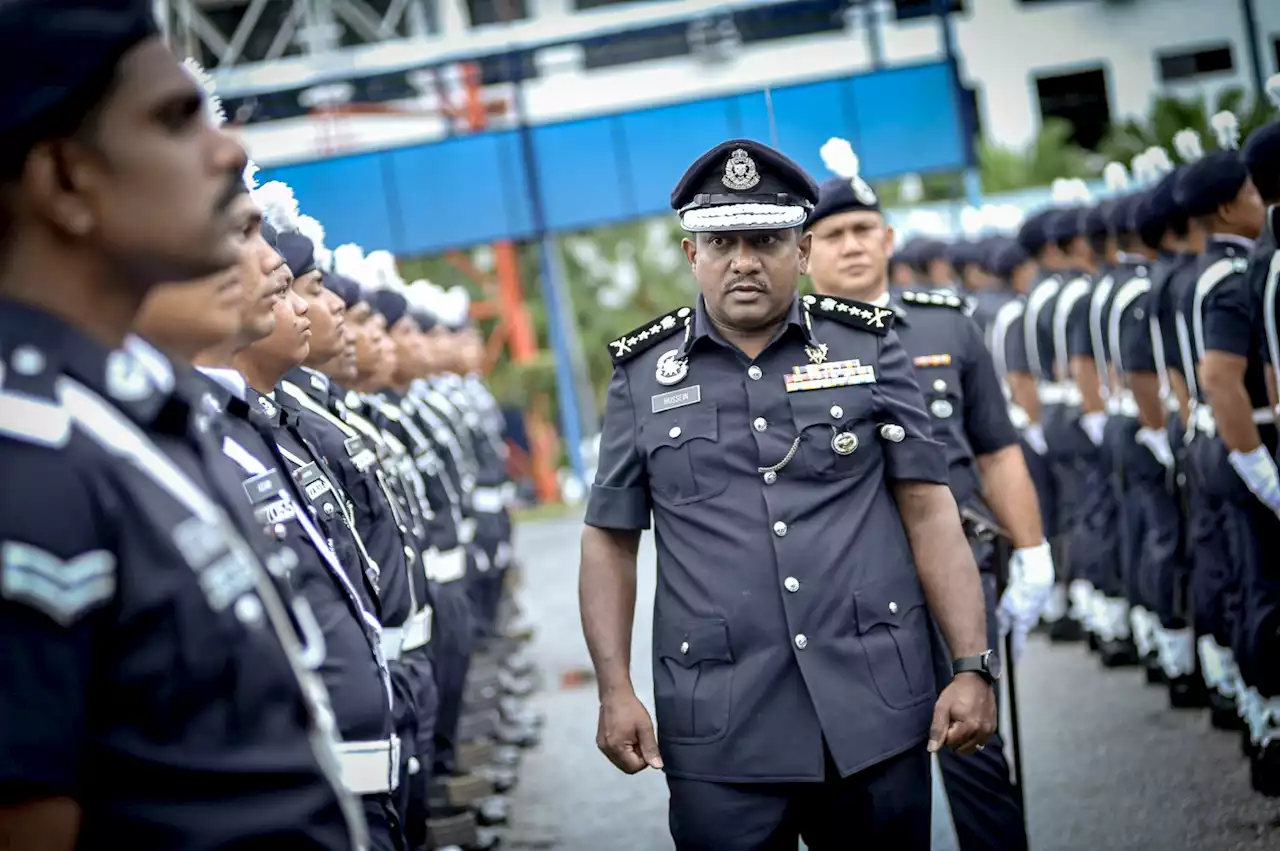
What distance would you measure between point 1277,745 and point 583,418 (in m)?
21.6

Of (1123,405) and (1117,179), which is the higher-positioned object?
(1117,179)

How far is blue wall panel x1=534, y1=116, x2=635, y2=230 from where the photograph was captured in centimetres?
2103

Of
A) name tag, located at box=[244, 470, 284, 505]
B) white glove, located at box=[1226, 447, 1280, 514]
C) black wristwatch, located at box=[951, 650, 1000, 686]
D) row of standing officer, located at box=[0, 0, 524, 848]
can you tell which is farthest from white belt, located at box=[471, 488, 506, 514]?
row of standing officer, located at box=[0, 0, 524, 848]

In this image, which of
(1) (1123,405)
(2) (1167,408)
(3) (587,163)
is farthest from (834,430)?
(3) (587,163)

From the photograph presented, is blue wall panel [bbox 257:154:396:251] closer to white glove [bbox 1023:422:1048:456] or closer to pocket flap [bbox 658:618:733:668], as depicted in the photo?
white glove [bbox 1023:422:1048:456]

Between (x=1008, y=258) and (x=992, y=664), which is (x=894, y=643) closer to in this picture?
(x=992, y=664)

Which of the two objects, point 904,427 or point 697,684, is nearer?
point 697,684

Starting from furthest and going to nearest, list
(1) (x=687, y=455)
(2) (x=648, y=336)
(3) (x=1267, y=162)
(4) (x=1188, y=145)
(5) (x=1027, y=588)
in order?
(4) (x=1188, y=145) < (3) (x=1267, y=162) < (5) (x=1027, y=588) < (2) (x=648, y=336) < (1) (x=687, y=455)

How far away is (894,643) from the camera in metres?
4.00

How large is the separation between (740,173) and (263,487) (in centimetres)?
142

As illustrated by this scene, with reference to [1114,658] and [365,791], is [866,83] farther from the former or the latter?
[365,791]

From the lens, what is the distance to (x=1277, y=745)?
661 centimetres

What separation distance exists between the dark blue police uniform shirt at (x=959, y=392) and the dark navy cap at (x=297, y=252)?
76.7 inches

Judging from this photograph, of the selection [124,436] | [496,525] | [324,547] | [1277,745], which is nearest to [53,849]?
[124,436]
